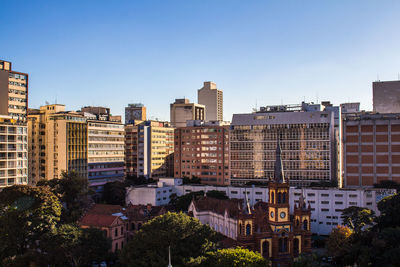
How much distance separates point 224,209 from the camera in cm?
8625

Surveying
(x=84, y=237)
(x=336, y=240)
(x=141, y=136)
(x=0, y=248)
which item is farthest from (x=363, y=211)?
(x=141, y=136)

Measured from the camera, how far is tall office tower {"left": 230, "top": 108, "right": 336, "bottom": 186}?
130 meters

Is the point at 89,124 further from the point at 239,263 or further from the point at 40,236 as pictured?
the point at 239,263

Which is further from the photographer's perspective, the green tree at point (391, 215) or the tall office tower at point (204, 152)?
the tall office tower at point (204, 152)

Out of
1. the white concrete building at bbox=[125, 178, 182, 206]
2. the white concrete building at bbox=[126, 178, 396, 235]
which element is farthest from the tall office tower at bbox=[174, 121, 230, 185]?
the white concrete building at bbox=[126, 178, 396, 235]

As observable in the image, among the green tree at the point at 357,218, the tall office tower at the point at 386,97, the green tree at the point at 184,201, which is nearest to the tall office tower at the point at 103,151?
the green tree at the point at 184,201

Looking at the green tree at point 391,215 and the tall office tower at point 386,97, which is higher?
the tall office tower at point 386,97

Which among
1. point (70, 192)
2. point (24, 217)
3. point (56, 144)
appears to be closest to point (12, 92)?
point (56, 144)

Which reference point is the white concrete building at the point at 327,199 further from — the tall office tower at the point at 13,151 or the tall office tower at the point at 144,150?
the tall office tower at the point at 144,150

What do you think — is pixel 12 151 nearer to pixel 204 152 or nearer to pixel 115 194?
pixel 115 194

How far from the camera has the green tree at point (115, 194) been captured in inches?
4695

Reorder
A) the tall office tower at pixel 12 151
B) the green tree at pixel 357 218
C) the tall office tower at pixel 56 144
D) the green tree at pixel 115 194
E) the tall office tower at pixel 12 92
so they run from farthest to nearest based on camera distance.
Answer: the tall office tower at pixel 56 144 → the green tree at pixel 115 194 → the tall office tower at pixel 12 92 → the tall office tower at pixel 12 151 → the green tree at pixel 357 218

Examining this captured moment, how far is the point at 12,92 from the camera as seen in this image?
395 feet

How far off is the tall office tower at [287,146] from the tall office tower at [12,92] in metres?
67.3
